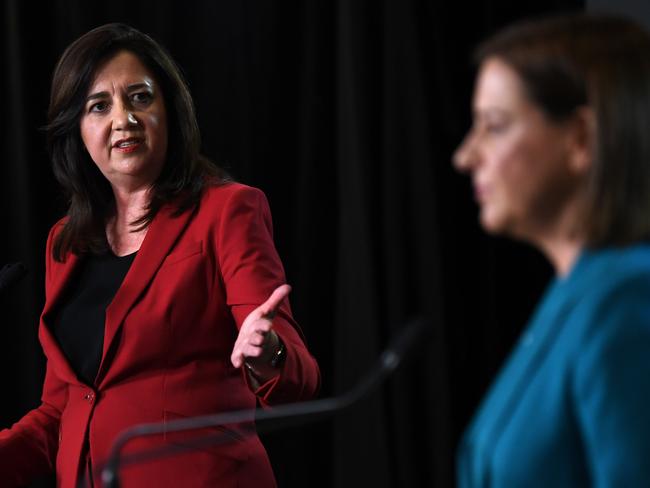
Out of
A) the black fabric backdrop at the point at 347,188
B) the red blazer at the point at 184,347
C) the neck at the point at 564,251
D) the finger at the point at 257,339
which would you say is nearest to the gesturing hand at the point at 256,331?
the finger at the point at 257,339

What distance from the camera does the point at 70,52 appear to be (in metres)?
2.14

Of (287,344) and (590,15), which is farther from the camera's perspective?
(287,344)

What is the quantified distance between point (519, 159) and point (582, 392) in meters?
0.25

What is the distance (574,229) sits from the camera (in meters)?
1.07

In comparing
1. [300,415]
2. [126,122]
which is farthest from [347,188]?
[300,415]

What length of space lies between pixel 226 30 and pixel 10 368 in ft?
4.10

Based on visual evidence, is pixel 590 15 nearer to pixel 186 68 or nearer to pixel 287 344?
pixel 287 344

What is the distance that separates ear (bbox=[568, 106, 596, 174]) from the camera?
3.45 ft

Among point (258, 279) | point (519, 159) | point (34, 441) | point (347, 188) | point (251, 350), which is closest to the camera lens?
point (519, 159)

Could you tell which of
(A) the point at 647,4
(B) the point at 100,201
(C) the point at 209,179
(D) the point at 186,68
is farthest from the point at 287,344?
(D) the point at 186,68

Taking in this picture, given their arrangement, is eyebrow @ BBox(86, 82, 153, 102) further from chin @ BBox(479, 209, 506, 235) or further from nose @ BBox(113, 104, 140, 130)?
chin @ BBox(479, 209, 506, 235)

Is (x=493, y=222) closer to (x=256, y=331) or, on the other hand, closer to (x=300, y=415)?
(x=300, y=415)

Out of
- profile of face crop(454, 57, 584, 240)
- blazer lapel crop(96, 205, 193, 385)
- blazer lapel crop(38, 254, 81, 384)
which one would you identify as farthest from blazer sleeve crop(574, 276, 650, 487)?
blazer lapel crop(38, 254, 81, 384)

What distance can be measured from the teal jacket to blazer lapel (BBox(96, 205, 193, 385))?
975mm
